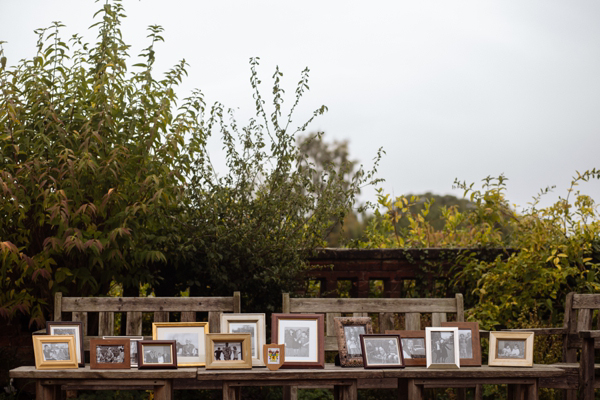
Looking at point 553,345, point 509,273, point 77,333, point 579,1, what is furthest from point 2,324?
point 579,1

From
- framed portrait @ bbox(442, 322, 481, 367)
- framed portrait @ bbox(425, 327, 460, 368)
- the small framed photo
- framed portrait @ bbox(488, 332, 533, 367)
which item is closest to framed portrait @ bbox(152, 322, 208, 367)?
the small framed photo

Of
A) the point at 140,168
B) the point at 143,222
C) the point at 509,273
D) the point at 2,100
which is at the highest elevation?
the point at 2,100

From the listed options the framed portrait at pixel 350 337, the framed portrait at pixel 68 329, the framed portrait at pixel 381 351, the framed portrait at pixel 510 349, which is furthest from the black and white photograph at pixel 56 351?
the framed portrait at pixel 510 349

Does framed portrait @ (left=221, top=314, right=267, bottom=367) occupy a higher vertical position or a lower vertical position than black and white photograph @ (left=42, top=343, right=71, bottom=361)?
higher

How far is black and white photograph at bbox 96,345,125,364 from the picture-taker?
4.00 meters

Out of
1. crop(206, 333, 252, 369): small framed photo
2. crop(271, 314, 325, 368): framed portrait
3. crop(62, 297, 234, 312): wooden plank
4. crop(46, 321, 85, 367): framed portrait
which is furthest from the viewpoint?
crop(62, 297, 234, 312): wooden plank

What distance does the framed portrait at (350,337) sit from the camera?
415 cm

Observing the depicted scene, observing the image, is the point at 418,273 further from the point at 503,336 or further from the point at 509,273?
the point at 503,336

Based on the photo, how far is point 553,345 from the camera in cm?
600

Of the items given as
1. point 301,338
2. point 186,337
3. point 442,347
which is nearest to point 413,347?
point 442,347

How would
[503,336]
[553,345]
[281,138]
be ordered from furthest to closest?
1. [553,345]
2. [281,138]
3. [503,336]

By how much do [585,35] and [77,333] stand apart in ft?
23.2

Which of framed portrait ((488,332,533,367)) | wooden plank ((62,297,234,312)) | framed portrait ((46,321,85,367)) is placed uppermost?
wooden plank ((62,297,234,312))

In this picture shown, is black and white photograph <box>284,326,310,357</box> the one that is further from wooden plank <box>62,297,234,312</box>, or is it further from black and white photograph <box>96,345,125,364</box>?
black and white photograph <box>96,345,125,364</box>
